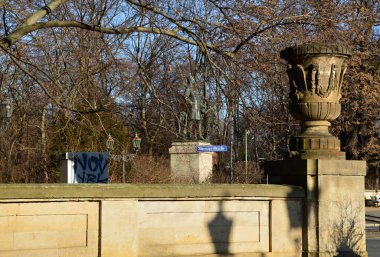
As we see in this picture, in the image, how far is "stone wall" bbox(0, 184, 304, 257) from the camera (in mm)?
7617

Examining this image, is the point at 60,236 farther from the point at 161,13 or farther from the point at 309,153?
the point at 161,13

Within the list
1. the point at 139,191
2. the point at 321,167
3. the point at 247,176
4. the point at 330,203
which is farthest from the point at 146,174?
the point at 139,191

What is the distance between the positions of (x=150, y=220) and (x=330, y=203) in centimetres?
258

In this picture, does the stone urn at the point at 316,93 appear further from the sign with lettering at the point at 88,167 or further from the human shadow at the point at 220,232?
the sign with lettering at the point at 88,167

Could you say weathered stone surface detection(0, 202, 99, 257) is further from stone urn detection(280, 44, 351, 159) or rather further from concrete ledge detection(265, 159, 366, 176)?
stone urn detection(280, 44, 351, 159)

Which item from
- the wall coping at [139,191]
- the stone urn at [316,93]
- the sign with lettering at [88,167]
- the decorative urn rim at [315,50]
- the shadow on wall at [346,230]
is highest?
the decorative urn rim at [315,50]

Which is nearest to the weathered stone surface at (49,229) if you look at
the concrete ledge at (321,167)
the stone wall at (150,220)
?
the stone wall at (150,220)

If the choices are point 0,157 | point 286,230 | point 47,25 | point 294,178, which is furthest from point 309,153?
point 0,157

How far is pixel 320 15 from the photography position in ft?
36.9

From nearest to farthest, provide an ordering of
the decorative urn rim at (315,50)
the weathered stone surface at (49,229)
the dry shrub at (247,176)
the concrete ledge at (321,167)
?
the weathered stone surface at (49,229)
the concrete ledge at (321,167)
the decorative urn rim at (315,50)
the dry shrub at (247,176)

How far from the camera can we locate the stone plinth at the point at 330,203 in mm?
9258

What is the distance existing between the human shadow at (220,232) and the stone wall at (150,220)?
1 centimetres

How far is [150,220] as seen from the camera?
8320 mm

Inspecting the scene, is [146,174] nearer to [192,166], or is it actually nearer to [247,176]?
[192,166]
